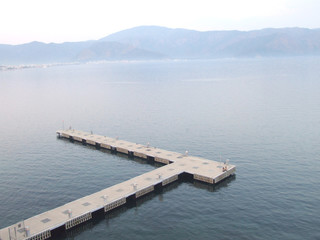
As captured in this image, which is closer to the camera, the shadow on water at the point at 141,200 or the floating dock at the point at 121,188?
the floating dock at the point at 121,188

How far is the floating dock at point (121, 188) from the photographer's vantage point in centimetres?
4278

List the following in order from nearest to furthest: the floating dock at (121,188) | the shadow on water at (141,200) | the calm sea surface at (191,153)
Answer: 1. the floating dock at (121,188)
2. the shadow on water at (141,200)
3. the calm sea surface at (191,153)

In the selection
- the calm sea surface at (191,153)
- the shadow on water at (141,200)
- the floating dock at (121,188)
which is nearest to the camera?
the floating dock at (121,188)

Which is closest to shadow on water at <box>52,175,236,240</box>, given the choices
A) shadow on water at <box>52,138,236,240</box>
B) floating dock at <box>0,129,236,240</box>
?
shadow on water at <box>52,138,236,240</box>

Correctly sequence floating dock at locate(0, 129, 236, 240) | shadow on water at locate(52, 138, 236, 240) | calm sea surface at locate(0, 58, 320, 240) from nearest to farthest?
floating dock at locate(0, 129, 236, 240) → shadow on water at locate(52, 138, 236, 240) → calm sea surface at locate(0, 58, 320, 240)

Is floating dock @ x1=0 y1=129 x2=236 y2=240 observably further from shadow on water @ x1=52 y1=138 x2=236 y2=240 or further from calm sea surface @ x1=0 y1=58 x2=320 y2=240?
calm sea surface @ x1=0 y1=58 x2=320 y2=240

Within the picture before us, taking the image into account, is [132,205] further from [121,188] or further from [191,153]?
[191,153]

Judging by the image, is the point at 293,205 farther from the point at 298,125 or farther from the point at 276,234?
the point at 298,125

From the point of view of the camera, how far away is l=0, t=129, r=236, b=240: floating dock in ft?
140

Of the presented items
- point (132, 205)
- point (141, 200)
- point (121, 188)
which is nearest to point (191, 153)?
point (141, 200)

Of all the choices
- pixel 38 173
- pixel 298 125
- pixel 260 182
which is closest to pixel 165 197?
pixel 260 182

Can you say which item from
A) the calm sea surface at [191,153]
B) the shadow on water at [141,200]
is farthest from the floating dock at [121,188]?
the calm sea surface at [191,153]

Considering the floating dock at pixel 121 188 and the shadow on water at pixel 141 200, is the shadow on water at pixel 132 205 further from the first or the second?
the floating dock at pixel 121 188

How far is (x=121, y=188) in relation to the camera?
182 feet
